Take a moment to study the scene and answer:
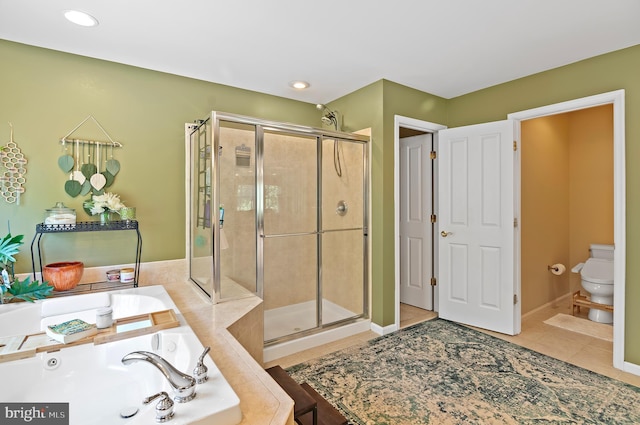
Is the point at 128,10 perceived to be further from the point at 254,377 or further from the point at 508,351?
the point at 508,351

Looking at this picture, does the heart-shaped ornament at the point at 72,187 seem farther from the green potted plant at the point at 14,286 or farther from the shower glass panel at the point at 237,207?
the shower glass panel at the point at 237,207

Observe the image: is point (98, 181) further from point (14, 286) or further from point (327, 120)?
point (327, 120)

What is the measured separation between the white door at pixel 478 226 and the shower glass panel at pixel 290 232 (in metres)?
1.46

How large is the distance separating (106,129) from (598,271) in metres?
4.93

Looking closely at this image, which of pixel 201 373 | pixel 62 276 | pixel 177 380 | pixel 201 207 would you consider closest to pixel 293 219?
pixel 201 207

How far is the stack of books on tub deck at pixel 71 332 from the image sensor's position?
1674mm

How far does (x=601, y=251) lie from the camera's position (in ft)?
12.7

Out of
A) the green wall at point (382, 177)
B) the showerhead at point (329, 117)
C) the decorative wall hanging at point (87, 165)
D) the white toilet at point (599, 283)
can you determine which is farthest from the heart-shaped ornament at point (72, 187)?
the white toilet at point (599, 283)

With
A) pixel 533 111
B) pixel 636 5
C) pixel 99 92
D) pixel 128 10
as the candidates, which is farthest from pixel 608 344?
pixel 99 92

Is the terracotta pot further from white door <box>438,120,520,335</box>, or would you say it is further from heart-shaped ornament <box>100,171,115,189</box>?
white door <box>438,120,520,335</box>

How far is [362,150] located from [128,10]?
2.14 meters

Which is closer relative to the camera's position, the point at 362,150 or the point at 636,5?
the point at 636,5

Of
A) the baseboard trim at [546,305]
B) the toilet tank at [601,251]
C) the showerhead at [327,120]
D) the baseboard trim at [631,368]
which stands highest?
the showerhead at [327,120]

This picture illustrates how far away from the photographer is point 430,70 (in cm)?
291
